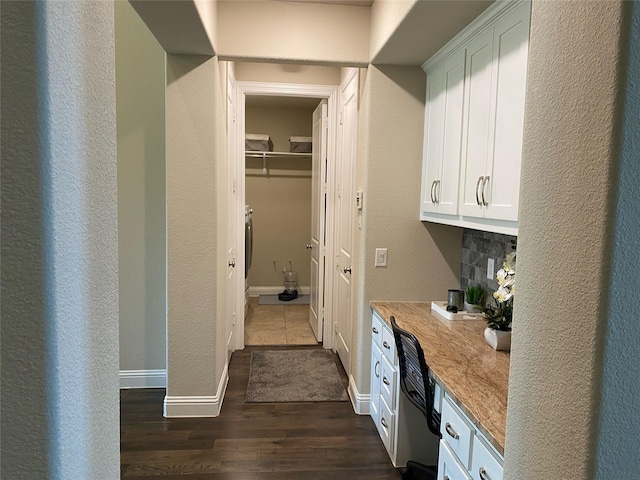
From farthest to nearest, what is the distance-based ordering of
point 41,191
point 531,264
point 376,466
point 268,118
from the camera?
point 268,118, point 376,466, point 531,264, point 41,191

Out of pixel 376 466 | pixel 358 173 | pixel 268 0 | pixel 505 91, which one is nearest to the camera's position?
pixel 505 91

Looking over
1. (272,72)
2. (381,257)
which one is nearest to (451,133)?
(381,257)

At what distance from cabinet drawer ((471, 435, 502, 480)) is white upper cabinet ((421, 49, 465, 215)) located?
49.9 inches

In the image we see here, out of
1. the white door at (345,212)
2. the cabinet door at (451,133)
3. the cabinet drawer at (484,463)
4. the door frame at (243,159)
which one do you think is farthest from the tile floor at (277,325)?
the cabinet drawer at (484,463)

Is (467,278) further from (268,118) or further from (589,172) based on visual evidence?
(268,118)

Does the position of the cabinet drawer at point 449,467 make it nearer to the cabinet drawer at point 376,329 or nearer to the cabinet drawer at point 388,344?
the cabinet drawer at point 388,344

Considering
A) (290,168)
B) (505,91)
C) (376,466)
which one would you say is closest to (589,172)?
(505,91)

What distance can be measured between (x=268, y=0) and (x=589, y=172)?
2.48 metres

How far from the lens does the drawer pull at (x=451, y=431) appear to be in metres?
1.58

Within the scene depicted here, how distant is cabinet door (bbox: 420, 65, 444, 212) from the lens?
2.62 meters

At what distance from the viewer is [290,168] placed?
6414 millimetres

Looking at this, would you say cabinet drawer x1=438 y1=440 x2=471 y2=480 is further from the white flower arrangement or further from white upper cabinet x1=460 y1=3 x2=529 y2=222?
white upper cabinet x1=460 y1=3 x2=529 y2=222

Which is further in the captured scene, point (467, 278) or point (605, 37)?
point (467, 278)

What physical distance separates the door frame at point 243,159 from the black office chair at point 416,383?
2.01 m
